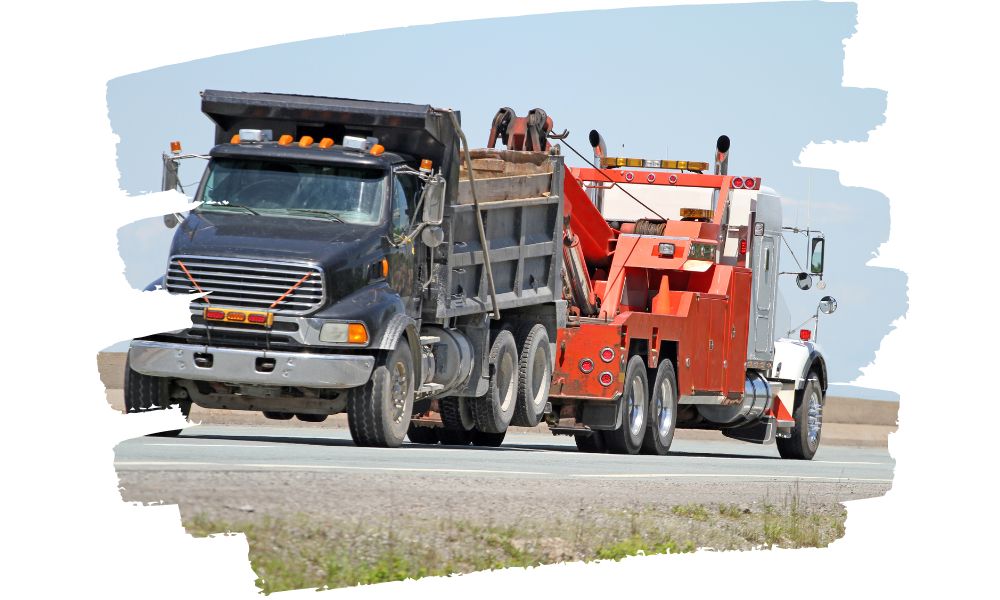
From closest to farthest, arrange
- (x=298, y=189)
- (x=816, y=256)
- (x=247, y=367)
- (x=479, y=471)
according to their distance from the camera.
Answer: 1. (x=479, y=471)
2. (x=247, y=367)
3. (x=298, y=189)
4. (x=816, y=256)

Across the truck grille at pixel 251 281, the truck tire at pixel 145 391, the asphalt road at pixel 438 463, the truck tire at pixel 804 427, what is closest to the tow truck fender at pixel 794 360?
the truck tire at pixel 804 427

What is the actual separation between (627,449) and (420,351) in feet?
17.0

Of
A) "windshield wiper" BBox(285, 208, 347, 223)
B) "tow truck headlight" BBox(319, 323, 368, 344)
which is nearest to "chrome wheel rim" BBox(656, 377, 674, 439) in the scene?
"windshield wiper" BBox(285, 208, 347, 223)

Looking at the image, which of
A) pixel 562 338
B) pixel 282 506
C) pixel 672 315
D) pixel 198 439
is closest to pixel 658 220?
pixel 672 315

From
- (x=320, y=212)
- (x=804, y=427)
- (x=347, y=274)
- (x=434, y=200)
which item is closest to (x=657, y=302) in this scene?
(x=804, y=427)

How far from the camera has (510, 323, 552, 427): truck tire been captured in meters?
18.4

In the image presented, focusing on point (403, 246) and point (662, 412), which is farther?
point (662, 412)

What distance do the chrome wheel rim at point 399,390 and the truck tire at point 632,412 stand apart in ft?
16.3

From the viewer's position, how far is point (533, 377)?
18969mm

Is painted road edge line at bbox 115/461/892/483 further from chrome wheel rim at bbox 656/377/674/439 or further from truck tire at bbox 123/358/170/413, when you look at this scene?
chrome wheel rim at bbox 656/377/674/439

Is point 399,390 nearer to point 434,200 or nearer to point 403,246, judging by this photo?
point 403,246

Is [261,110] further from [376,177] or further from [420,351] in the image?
[420,351]

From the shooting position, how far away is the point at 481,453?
17.2 meters

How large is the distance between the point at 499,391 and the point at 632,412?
2.61 meters
